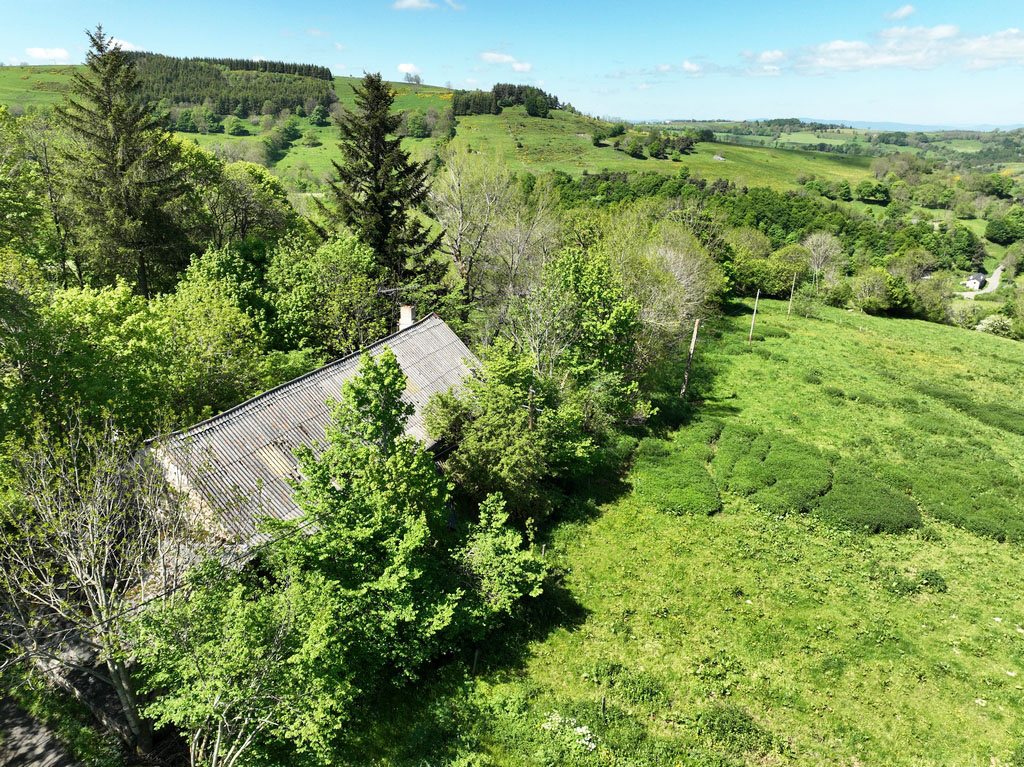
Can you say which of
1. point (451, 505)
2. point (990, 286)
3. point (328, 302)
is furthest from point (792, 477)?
point (990, 286)

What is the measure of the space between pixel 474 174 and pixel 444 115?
10144 centimetres

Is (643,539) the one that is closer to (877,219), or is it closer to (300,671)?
(300,671)

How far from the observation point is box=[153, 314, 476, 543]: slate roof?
1375 cm

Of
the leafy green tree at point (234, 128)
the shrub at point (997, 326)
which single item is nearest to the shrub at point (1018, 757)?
the shrub at point (997, 326)

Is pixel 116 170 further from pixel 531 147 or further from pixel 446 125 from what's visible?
pixel 531 147

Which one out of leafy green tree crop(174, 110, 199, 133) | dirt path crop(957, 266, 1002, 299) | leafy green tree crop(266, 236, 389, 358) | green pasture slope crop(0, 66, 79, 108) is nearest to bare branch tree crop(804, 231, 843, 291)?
dirt path crop(957, 266, 1002, 299)

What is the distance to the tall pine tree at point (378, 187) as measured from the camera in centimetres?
3033

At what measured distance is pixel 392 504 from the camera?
1336 centimetres

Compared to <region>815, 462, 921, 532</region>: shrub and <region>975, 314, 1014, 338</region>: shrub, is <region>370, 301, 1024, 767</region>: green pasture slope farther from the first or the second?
<region>975, 314, 1014, 338</region>: shrub

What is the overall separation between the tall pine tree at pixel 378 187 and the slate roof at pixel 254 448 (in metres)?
12.3

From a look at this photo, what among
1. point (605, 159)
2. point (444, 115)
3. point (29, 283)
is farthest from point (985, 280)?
point (29, 283)

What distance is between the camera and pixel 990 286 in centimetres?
9875

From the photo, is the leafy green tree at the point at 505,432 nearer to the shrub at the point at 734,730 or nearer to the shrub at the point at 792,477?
the shrub at the point at 734,730

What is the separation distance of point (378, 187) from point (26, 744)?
28185 mm
